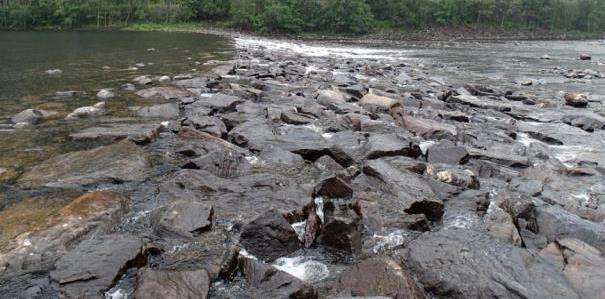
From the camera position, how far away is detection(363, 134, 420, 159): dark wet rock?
9.24 meters

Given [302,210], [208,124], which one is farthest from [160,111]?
[302,210]

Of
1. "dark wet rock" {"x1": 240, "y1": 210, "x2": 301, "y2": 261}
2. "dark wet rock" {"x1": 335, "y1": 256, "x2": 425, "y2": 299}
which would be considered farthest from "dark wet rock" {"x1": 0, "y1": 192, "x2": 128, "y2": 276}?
"dark wet rock" {"x1": 335, "y1": 256, "x2": 425, "y2": 299}

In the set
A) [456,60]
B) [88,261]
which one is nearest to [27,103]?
[88,261]

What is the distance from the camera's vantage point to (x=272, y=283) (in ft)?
15.9

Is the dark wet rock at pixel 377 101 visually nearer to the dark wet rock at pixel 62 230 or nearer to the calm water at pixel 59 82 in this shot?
the calm water at pixel 59 82

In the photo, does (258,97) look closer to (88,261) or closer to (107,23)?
(88,261)

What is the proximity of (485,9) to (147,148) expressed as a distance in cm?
9195

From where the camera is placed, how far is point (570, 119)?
1413cm

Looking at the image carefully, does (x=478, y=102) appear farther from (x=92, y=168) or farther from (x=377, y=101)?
(x=92, y=168)

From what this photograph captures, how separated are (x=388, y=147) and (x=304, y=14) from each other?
64.1 metres

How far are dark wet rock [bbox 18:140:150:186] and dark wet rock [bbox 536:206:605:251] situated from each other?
6.39 m

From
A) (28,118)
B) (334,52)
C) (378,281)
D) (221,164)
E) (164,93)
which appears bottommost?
(378,281)

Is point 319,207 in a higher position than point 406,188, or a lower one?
lower

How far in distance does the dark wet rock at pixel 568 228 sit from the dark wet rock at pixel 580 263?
0.30m
